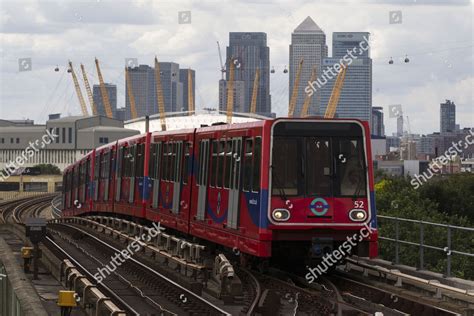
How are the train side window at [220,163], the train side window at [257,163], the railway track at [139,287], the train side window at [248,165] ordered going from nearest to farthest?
the railway track at [139,287] < the train side window at [257,163] < the train side window at [248,165] < the train side window at [220,163]

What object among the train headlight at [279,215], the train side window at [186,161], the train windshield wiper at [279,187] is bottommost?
the train headlight at [279,215]

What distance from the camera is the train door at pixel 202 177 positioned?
1016 inches

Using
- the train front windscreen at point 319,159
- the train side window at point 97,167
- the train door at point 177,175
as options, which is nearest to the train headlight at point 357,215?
the train front windscreen at point 319,159

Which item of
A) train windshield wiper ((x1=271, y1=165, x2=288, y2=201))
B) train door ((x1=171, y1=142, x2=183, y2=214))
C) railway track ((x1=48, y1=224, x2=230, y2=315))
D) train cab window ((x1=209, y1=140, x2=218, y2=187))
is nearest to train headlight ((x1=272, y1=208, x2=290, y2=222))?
train windshield wiper ((x1=271, y1=165, x2=288, y2=201))

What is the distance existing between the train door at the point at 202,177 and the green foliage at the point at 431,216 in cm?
473

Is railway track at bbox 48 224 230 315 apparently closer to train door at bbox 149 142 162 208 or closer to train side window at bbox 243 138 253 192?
train door at bbox 149 142 162 208

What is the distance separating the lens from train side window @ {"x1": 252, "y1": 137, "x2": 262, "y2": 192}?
2139 centimetres

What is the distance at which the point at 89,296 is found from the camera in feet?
58.6

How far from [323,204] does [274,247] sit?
1.23 m

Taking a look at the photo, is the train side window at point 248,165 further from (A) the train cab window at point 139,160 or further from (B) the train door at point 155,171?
(A) the train cab window at point 139,160

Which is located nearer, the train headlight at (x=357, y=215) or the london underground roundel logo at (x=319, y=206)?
the london underground roundel logo at (x=319, y=206)

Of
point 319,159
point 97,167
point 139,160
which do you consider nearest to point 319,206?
point 319,159

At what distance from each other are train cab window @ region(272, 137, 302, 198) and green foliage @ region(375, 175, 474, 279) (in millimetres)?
2451

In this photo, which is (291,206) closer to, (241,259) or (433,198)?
(241,259)
